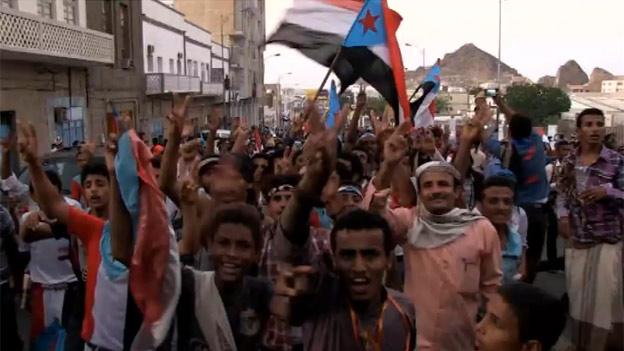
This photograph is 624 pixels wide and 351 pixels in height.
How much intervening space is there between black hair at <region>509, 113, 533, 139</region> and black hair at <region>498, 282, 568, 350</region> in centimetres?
405

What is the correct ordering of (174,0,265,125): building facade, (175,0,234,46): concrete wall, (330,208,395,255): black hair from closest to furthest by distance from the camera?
(330,208,395,255): black hair → (174,0,265,125): building facade → (175,0,234,46): concrete wall

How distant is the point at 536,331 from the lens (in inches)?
94.4

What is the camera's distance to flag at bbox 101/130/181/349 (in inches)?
108

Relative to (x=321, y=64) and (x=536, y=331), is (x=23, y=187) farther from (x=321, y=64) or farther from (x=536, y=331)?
(x=536, y=331)

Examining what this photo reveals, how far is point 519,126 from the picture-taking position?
6.41 m

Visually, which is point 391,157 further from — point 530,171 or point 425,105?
point 425,105

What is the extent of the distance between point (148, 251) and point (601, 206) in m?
2.94

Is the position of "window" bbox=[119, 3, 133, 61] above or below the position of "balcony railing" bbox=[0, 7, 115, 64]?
above

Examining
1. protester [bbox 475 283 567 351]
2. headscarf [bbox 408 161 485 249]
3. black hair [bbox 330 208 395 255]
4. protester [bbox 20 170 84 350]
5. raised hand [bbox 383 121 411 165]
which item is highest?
raised hand [bbox 383 121 411 165]

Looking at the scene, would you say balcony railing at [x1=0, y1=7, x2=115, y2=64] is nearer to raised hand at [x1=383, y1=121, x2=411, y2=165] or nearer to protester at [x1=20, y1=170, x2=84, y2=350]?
protester at [x1=20, y1=170, x2=84, y2=350]

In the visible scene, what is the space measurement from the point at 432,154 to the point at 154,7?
27.7 meters

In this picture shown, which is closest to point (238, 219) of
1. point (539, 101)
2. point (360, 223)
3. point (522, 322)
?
point (360, 223)

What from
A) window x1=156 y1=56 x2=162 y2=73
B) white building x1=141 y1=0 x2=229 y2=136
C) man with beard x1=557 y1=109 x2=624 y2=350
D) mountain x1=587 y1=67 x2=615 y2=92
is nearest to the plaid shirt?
man with beard x1=557 y1=109 x2=624 y2=350

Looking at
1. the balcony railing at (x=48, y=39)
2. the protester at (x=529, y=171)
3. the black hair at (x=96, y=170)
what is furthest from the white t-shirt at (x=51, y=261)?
the balcony railing at (x=48, y=39)
